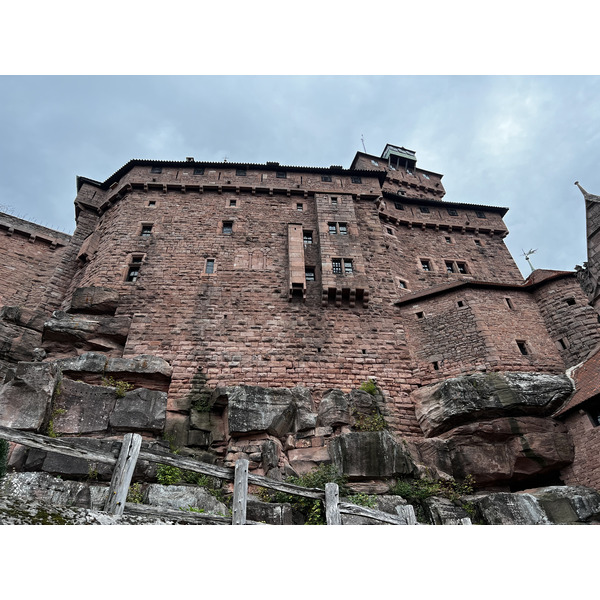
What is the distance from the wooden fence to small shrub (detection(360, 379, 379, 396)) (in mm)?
7740

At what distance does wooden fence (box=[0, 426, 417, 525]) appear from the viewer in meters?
5.57

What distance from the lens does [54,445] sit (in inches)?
225

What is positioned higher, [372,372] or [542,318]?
[542,318]

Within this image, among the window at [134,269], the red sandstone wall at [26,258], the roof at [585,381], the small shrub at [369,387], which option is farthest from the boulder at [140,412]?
the roof at [585,381]

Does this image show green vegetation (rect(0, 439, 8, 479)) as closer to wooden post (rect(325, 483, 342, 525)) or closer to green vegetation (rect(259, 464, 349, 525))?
wooden post (rect(325, 483, 342, 525))

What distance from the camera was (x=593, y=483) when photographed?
12.2m

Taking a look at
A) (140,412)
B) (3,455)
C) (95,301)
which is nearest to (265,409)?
(140,412)

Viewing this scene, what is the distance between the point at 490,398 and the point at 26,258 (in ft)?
73.5

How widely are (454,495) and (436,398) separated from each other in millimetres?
3604

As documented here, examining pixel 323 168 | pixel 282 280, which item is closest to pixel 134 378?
pixel 282 280

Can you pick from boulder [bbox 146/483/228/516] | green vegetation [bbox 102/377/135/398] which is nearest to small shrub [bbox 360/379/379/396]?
boulder [bbox 146/483/228/516]

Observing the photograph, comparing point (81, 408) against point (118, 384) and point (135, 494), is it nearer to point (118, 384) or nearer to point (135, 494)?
point (118, 384)

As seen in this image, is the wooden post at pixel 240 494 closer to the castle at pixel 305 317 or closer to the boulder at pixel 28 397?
the castle at pixel 305 317

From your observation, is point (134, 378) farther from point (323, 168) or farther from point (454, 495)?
point (323, 168)
